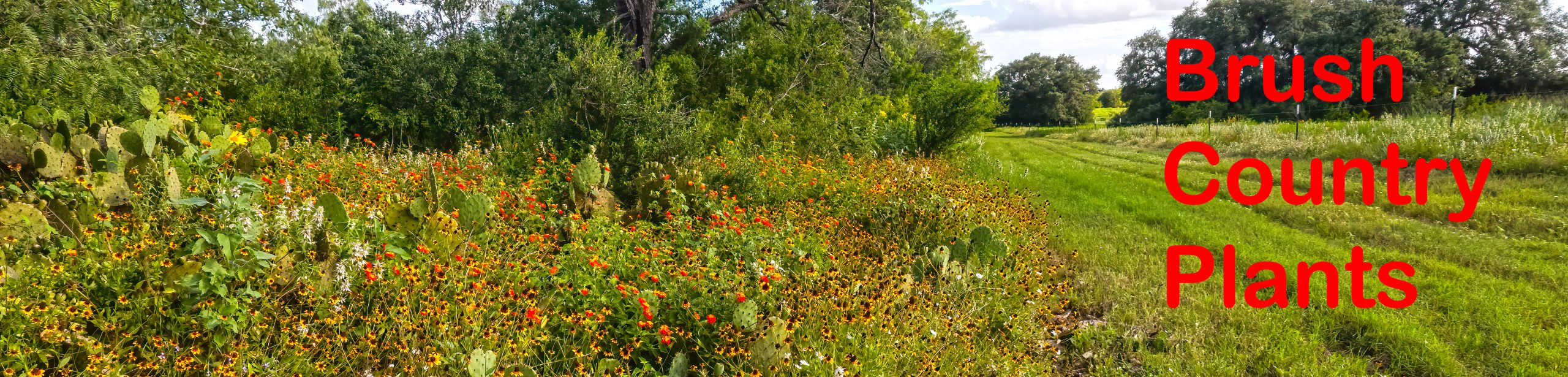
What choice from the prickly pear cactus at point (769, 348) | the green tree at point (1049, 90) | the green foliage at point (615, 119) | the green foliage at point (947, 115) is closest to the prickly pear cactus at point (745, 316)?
the prickly pear cactus at point (769, 348)

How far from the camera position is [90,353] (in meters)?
2.23

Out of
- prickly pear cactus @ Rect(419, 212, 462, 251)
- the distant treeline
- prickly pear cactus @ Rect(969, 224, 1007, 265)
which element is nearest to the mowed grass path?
prickly pear cactus @ Rect(969, 224, 1007, 265)

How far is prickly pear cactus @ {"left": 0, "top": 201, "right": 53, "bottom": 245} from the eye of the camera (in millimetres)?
2760

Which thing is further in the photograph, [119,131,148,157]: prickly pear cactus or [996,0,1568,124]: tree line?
[996,0,1568,124]: tree line

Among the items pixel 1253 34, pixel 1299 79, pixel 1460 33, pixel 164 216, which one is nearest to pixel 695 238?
pixel 164 216

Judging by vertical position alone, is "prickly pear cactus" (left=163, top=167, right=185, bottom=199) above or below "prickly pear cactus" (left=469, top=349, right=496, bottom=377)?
above

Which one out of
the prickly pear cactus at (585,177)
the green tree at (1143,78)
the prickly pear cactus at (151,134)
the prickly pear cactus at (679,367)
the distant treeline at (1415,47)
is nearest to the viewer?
the prickly pear cactus at (679,367)

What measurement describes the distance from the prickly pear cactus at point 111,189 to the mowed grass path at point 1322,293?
4658 millimetres

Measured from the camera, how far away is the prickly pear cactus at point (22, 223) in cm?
276

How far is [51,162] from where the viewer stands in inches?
150

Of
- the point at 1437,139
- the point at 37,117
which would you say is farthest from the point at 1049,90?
the point at 37,117

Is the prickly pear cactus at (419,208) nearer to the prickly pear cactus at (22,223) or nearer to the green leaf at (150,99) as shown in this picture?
the prickly pear cactus at (22,223)

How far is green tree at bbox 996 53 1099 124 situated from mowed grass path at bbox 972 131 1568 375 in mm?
47807

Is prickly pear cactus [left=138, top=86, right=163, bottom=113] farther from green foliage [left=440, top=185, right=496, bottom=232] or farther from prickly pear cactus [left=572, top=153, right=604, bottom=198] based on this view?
green foliage [left=440, top=185, right=496, bottom=232]
